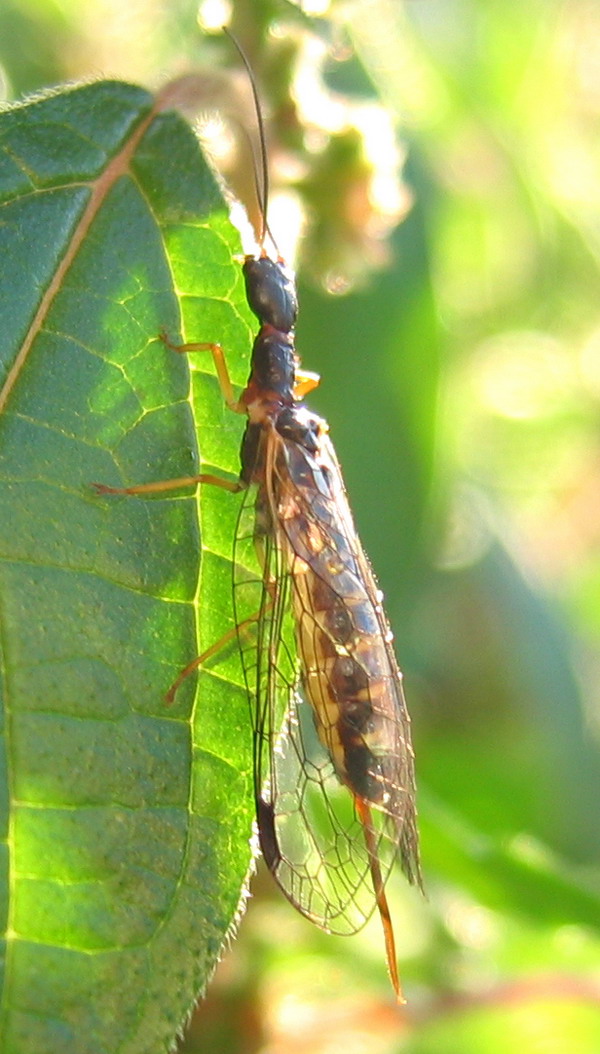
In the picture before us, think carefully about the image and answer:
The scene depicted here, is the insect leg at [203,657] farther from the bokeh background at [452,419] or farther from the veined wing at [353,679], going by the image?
the bokeh background at [452,419]

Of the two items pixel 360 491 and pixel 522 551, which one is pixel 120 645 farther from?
pixel 522 551

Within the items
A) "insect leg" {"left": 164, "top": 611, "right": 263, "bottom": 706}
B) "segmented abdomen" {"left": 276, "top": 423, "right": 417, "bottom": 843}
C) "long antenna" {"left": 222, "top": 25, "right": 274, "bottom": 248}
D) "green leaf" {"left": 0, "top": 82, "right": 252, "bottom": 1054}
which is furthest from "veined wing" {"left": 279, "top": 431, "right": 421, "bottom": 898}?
"long antenna" {"left": 222, "top": 25, "right": 274, "bottom": 248}

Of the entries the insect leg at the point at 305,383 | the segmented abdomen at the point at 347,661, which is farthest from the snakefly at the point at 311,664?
the insect leg at the point at 305,383

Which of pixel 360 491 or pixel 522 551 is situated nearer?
pixel 360 491

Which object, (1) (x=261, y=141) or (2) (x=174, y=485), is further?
(1) (x=261, y=141)

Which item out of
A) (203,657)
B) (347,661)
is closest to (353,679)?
(347,661)

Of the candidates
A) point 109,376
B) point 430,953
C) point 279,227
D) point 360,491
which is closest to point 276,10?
point 279,227

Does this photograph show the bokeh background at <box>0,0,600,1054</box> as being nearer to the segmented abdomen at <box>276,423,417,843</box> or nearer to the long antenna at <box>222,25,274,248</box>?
the long antenna at <box>222,25,274,248</box>

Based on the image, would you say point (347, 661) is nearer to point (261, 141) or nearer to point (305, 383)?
point (305, 383)
